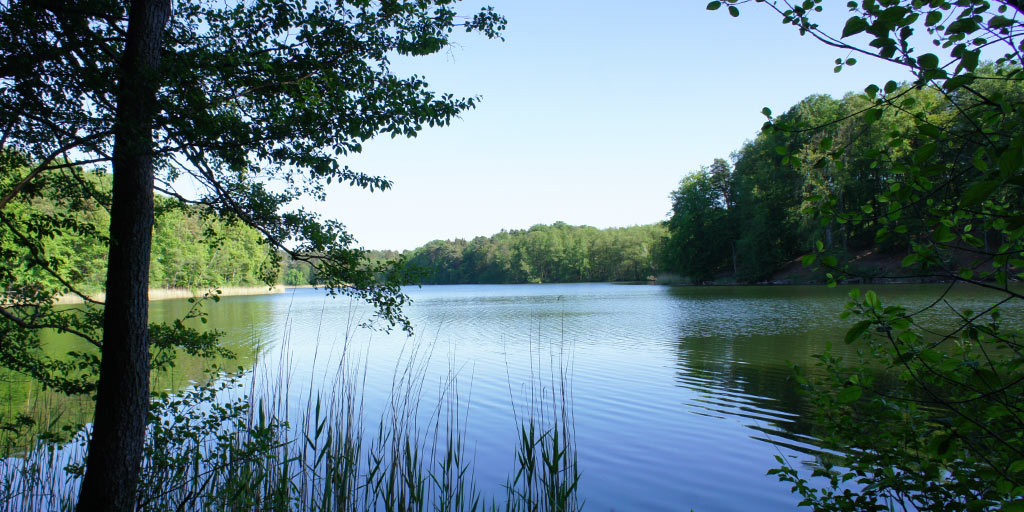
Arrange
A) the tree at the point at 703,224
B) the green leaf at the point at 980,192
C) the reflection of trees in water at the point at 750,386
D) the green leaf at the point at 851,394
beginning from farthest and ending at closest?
1. the tree at the point at 703,224
2. the reflection of trees in water at the point at 750,386
3. the green leaf at the point at 851,394
4. the green leaf at the point at 980,192

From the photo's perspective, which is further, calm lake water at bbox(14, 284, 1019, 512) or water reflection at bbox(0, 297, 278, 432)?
water reflection at bbox(0, 297, 278, 432)

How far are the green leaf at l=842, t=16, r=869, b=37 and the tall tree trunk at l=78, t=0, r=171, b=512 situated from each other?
3710mm

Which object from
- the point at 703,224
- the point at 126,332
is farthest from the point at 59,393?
the point at 703,224

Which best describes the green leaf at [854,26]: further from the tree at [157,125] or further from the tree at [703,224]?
the tree at [703,224]

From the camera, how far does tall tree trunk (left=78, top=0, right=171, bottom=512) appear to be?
349 centimetres

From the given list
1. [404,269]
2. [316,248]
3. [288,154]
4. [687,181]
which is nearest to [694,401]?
[404,269]

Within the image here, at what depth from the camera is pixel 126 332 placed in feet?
11.6

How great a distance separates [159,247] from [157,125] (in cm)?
4096

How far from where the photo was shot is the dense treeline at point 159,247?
411 cm

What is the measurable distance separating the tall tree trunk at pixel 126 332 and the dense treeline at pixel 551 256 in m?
72.2

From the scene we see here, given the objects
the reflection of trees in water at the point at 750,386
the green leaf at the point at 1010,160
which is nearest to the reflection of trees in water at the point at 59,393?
the green leaf at the point at 1010,160

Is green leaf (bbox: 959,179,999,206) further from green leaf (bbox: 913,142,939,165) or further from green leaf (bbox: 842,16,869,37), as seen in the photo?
green leaf (bbox: 842,16,869,37)

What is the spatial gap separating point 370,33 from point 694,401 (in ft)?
21.9

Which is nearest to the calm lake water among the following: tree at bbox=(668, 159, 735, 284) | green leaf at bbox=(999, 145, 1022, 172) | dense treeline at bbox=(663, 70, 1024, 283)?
green leaf at bbox=(999, 145, 1022, 172)
